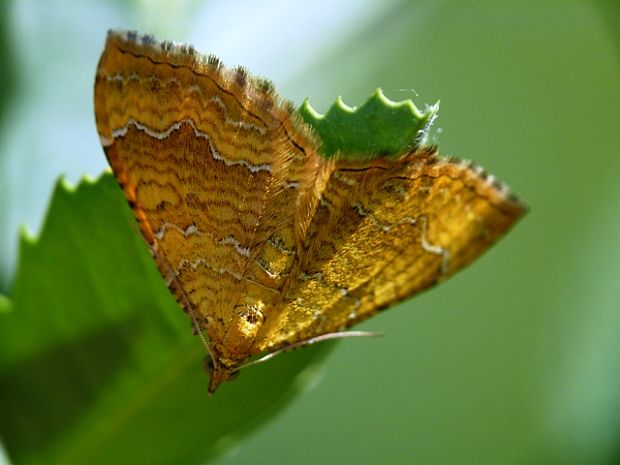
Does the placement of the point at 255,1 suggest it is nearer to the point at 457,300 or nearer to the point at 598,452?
the point at 598,452

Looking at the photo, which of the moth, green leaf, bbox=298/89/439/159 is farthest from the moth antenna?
green leaf, bbox=298/89/439/159

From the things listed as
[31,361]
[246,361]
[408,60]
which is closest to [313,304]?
[246,361]

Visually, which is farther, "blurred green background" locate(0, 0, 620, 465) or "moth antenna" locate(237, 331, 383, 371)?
"blurred green background" locate(0, 0, 620, 465)

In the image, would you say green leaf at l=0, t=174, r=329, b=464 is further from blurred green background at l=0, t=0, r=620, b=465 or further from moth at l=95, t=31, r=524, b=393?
blurred green background at l=0, t=0, r=620, b=465

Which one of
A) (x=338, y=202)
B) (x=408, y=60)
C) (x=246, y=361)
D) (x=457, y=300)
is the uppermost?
(x=408, y=60)

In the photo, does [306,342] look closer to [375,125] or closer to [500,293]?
[375,125]

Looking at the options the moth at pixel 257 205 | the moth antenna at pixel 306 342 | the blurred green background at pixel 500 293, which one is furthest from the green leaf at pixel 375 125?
the blurred green background at pixel 500 293
